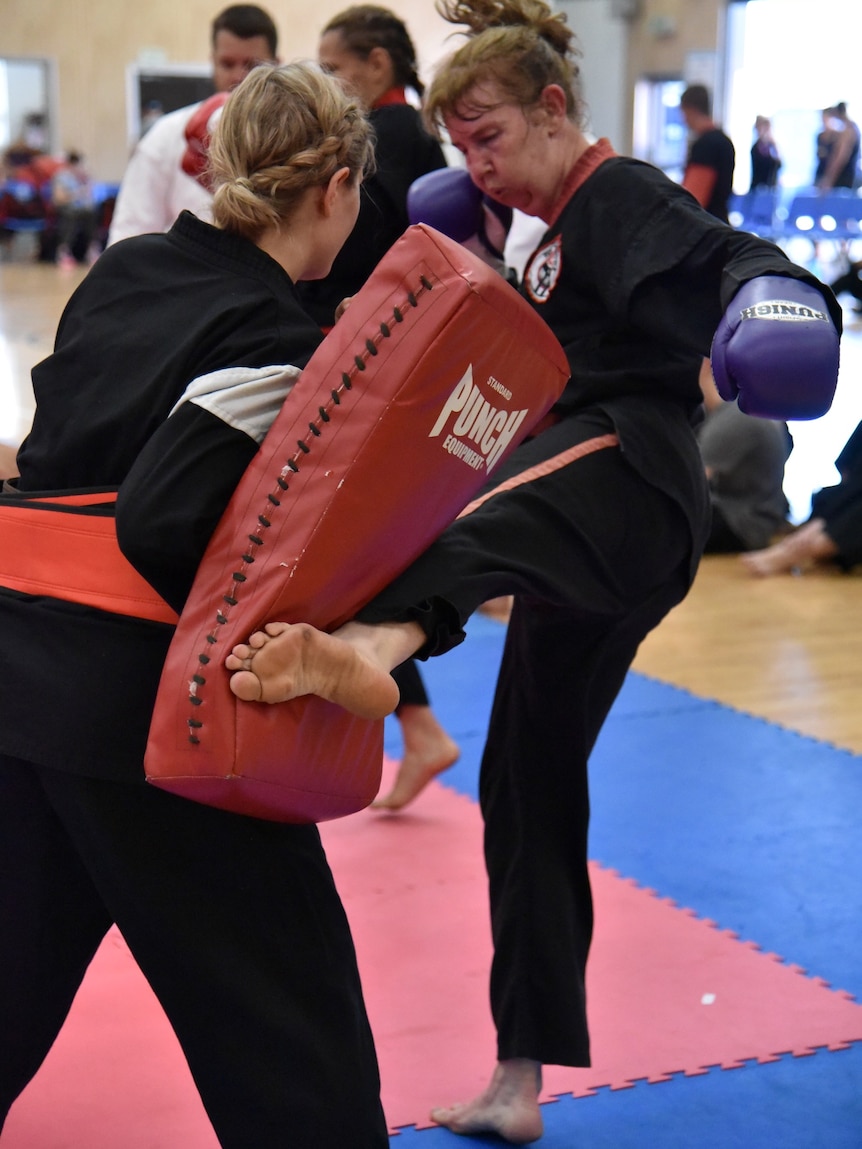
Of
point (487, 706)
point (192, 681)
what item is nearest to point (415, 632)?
point (192, 681)

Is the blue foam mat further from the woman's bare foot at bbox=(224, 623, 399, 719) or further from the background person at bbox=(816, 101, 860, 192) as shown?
the background person at bbox=(816, 101, 860, 192)

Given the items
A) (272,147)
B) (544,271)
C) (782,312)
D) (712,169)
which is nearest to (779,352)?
(782,312)

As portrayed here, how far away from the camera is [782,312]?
5.51 ft

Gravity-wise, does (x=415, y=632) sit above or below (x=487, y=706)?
above

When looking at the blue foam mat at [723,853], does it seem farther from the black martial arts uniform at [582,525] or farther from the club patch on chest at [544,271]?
the club patch on chest at [544,271]

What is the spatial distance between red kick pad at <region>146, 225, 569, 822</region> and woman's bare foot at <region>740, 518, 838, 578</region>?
4284 millimetres

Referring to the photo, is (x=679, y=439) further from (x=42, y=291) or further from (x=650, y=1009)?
(x=42, y=291)

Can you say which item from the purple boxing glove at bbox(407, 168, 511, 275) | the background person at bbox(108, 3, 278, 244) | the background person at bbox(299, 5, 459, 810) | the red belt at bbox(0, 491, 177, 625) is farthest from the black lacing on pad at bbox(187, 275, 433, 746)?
the background person at bbox(108, 3, 278, 244)

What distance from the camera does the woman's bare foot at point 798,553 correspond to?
552cm

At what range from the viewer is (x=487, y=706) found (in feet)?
13.5

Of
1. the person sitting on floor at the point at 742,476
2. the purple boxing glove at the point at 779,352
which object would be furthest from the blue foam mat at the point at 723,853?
the person sitting on floor at the point at 742,476

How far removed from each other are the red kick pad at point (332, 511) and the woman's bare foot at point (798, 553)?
4.28 meters

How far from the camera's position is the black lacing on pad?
132cm

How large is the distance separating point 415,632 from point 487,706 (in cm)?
260
